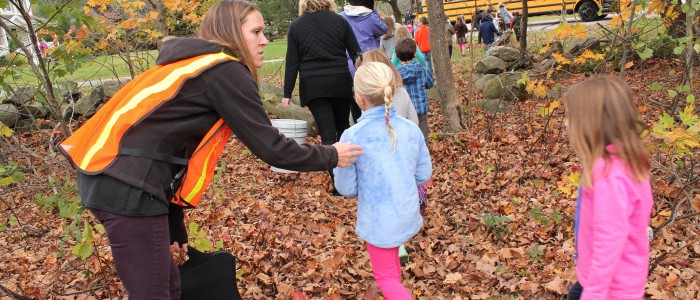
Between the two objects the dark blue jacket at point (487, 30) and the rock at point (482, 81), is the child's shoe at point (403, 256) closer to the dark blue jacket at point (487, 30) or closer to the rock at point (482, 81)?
the rock at point (482, 81)

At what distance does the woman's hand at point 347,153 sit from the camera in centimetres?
253

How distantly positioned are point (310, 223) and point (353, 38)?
1.85m

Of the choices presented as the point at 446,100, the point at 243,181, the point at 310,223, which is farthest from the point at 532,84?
the point at 243,181

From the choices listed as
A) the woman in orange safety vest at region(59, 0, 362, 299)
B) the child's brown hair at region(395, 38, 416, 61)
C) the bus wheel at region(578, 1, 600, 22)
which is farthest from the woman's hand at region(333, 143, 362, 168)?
the bus wheel at region(578, 1, 600, 22)

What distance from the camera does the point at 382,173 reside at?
2.73 metres

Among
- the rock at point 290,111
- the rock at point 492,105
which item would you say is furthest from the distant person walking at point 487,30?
the rock at point 290,111

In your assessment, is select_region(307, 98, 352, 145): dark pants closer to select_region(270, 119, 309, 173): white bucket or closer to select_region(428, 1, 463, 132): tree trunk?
select_region(270, 119, 309, 173): white bucket

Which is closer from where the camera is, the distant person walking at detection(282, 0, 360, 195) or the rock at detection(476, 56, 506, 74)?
the distant person walking at detection(282, 0, 360, 195)

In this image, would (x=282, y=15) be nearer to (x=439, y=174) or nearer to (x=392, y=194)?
(x=439, y=174)

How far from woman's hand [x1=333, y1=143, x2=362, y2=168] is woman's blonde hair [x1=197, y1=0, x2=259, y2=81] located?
1.91ft

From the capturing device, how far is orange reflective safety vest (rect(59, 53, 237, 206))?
2.01 meters

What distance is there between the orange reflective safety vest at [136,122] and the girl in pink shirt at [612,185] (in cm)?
144

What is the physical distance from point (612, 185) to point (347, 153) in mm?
1163

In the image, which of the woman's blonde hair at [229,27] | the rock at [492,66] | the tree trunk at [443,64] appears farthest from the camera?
the rock at [492,66]
